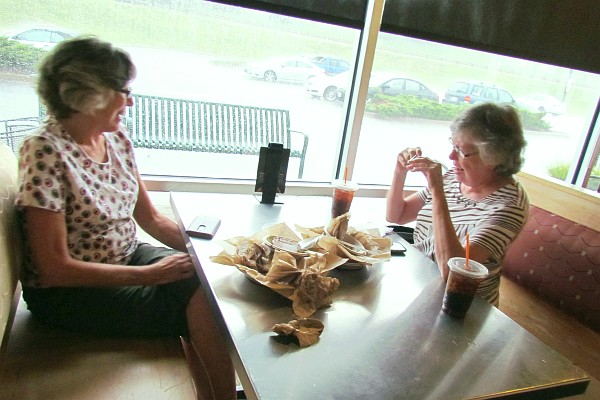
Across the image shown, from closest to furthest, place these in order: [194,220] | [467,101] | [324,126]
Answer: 1. [194,220]
2. [324,126]
3. [467,101]

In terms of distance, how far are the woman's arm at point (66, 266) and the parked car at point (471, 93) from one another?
2.05 meters

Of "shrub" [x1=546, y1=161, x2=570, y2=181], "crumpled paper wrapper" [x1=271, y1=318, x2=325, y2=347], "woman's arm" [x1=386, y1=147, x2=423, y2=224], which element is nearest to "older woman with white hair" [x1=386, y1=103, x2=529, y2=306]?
"woman's arm" [x1=386, y1=147, x2=423, y2=224]

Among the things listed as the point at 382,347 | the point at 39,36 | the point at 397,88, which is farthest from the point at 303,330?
the point at 397,88

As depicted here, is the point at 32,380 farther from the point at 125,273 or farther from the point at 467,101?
the point at 467,101

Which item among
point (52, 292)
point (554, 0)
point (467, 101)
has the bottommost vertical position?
point (52, 292)

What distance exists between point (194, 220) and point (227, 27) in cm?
112

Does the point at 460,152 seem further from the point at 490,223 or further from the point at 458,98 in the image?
the point at 458,98

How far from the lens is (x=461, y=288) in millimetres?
1104

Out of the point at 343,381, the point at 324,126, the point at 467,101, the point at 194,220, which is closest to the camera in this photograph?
the point at 343,381

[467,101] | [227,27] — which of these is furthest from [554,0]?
[227,27]

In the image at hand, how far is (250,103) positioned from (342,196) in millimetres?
993

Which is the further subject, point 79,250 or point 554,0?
point 554,0

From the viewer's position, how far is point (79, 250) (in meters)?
1.38

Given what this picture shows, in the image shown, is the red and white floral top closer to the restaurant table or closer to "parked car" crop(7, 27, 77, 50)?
the restaurant table
